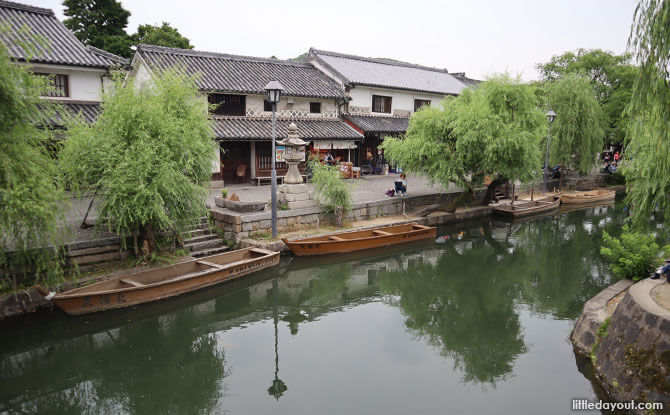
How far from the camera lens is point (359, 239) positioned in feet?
52.3

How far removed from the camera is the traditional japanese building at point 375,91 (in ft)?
89.6

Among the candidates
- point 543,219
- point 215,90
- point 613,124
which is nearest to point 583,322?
point 543,219

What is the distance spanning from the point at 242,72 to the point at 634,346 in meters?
21.0

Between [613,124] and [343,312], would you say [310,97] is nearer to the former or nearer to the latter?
[343,312]

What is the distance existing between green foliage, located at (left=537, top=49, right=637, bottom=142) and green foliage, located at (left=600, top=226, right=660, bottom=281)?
70.4ft

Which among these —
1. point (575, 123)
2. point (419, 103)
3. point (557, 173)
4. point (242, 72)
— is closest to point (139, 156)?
point (242, 72)

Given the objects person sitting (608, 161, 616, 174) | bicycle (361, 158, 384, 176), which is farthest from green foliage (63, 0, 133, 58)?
person sitting (608, 161, 616, 174)

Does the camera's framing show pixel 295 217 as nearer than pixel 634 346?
No

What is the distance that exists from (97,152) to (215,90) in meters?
11.1

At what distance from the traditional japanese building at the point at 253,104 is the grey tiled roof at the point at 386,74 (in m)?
2.09

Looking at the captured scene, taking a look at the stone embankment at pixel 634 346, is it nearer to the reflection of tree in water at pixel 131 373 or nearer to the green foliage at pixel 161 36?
the reflection of tree in water at pixel 131 373

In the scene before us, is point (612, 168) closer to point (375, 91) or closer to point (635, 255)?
point (375, 91)

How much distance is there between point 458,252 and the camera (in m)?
17.1

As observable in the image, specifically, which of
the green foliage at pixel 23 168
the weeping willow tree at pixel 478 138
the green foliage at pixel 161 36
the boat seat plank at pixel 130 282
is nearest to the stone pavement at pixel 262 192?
the weeping willow tree at pixel 478 138
